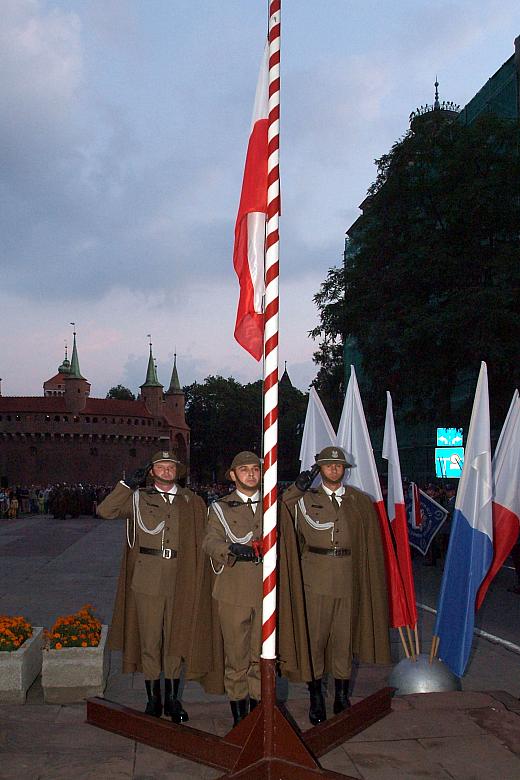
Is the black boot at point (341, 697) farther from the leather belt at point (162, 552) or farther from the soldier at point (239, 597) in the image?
the leather belt at point (162, 552)

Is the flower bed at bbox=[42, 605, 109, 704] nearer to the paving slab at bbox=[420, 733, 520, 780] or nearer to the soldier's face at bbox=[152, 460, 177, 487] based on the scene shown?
the soldier's face at bbox=[152, 460, 177, 487]

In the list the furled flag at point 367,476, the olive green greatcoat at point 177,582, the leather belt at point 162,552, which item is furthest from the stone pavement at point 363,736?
the leather belt at point 162,552

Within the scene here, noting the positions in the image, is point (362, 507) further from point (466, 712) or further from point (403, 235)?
point (403, 235)

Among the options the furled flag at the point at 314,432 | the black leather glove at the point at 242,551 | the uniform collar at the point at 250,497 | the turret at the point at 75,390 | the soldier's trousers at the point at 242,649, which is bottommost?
the soldier's trousers at the point at 242,649

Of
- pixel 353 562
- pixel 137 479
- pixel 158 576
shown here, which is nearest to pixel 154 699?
pixel 158 576

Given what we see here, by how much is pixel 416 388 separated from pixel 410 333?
1.94 m

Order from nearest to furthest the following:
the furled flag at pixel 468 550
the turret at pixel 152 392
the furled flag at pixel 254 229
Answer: the furled flag at pixel 254 229 < the furled flag at pixel 468 550 < the turret at pixel 152 392

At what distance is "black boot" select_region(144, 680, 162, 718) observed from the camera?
5.77 meters

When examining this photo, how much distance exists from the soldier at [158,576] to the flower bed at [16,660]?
2.82 ft

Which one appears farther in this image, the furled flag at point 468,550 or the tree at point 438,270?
the tree at point 438,270

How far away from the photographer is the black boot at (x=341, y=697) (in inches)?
235

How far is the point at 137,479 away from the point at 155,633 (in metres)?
1.14

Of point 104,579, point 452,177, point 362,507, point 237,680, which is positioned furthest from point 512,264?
point 237,680

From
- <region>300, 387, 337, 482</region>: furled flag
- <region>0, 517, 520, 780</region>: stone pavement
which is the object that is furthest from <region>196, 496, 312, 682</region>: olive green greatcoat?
<region>300, 387, 337, 482</region>: furled flag
